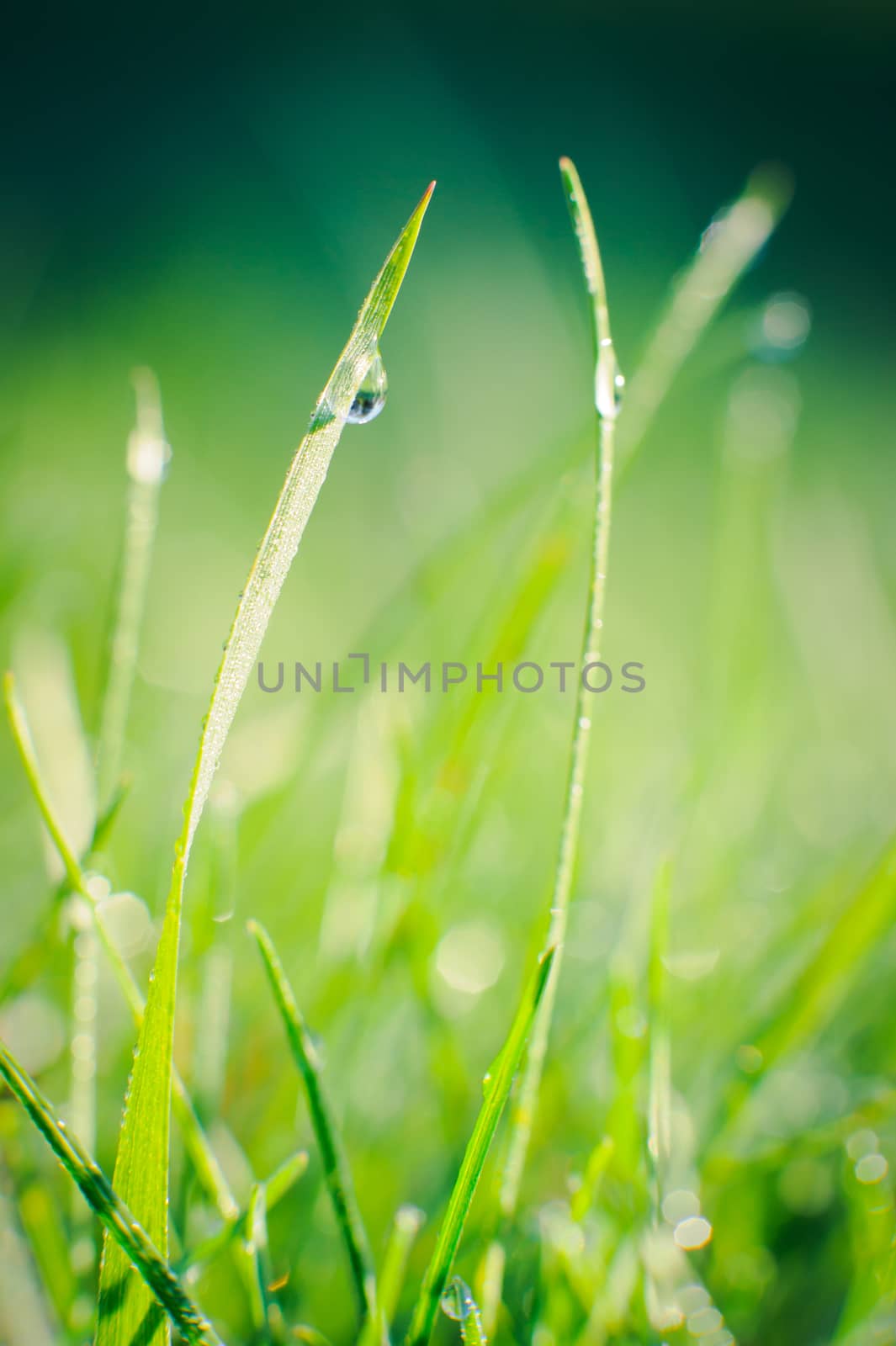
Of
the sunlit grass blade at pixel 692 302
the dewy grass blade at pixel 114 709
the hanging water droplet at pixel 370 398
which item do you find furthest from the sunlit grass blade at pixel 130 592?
the sunlit grass blade at pixel 692 302

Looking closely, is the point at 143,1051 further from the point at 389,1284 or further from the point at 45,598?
the point at 45,598

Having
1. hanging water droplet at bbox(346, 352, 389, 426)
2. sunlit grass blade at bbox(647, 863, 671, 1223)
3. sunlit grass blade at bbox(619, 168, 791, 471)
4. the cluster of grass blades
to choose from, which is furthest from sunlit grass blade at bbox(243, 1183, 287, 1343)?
sunlit grass blade at bbox(619, 168, 791, 471)

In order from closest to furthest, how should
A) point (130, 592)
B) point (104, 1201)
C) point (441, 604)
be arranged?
1. point (104, 1201)
2. point (130, 592)
3. point (441, 604)

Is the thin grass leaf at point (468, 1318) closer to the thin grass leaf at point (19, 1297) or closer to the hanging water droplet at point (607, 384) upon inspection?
the thin grass leaf at point (19, 1297)

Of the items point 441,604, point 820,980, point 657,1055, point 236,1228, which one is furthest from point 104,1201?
point 441,604

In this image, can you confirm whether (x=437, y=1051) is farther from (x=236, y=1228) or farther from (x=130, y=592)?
(x=130, y=592)

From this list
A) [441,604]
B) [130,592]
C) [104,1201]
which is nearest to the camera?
[104,1201]

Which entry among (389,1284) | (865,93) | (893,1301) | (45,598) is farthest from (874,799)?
(865,93)
